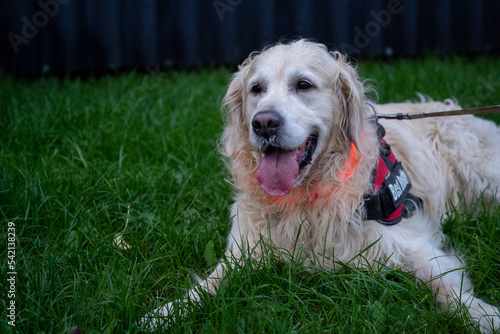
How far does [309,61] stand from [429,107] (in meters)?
1.37

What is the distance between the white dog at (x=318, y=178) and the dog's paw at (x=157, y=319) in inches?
3.4

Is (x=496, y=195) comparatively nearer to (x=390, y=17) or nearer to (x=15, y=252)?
(x=15, y=252)

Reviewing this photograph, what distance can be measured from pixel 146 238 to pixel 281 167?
0.88 m

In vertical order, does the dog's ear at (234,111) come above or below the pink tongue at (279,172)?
above

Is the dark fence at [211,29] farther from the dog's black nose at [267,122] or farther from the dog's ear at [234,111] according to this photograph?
the dog's black nose at [267,122]

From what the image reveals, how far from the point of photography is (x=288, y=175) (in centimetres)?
213

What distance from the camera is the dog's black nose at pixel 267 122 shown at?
6.79 feet

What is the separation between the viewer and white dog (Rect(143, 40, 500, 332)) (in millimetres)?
2139

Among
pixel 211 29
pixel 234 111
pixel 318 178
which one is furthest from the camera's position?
pixel 211 29

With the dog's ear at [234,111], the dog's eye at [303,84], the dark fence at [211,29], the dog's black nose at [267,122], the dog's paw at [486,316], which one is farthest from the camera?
the dark fence at [211,29]

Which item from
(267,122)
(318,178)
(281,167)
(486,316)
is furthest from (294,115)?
(486,316)

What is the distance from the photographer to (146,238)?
2.47m

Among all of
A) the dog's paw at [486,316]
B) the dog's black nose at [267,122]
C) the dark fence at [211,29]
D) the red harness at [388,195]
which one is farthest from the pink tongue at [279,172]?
the dark fence at [211,29]

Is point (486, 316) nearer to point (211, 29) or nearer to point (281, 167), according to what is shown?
point (281, 167)
